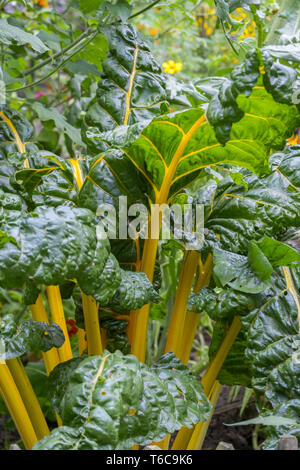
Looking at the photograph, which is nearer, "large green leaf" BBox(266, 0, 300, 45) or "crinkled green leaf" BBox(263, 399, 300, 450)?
"crinkled green leaf" BBox(263, 399, 300, 450)

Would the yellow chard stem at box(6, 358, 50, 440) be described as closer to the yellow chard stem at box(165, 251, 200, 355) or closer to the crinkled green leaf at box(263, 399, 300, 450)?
the yellow chard stem at box(165, 251, 200, 355)

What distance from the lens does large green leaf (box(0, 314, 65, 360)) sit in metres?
0.93

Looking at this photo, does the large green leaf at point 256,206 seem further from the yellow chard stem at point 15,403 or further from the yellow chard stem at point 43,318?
the yellow chard stem at point 15,403

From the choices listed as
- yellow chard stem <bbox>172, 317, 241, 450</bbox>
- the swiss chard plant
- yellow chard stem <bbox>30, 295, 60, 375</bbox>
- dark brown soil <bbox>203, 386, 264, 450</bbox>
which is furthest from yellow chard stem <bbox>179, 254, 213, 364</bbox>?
dark brown soil <bbox>203, 386, 264, 450</bbox>

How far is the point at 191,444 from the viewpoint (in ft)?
3.88

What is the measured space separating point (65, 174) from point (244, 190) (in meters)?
0.42

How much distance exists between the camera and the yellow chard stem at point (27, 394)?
1058mm

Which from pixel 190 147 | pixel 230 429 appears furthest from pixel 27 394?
pixel 230 429

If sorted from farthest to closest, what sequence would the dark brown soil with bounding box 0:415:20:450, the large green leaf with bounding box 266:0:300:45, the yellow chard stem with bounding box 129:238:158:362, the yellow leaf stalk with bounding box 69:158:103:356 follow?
the dark brown soil with bounding box 0:415:20:450 < the large green leaf with bounding box 266:0:300:45 < the yellow chard stem with bounding box 129:238:158:362 < the yellow leaf stalk with bounding box 69:158:103:356

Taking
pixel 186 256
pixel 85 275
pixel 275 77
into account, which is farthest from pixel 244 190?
pixel 85 275

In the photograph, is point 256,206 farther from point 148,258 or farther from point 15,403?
point 15,403

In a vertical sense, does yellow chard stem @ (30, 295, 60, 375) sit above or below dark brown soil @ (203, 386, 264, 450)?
above

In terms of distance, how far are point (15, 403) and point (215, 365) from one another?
0.46 metres

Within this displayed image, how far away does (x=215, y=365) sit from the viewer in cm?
114
